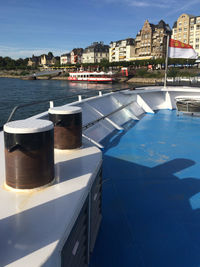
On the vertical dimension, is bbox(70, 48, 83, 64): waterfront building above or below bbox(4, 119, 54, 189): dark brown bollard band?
above

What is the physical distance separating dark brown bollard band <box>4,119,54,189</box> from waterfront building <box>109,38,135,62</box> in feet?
344

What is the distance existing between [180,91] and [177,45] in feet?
9.83

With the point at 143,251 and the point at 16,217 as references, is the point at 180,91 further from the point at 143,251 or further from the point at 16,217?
the point at 16,217

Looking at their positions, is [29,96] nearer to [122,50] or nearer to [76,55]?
[122,50]

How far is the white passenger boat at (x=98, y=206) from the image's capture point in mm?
1862

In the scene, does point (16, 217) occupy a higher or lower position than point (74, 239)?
higher

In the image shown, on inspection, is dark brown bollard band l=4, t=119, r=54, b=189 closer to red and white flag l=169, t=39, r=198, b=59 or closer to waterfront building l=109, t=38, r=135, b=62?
red and white flag l=169, t=39, r=198, b=59

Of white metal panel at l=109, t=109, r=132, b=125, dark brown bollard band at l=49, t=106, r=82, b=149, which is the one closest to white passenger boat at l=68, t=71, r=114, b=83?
white metal panel at l=109, t=109, r=132, b=125

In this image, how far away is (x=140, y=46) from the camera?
3834 inches

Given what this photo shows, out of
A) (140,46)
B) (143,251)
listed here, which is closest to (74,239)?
(143,251)

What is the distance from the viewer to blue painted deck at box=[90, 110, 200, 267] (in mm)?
3029

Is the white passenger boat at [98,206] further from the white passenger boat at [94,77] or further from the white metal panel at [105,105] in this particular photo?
the white passenger boat at [94,77]

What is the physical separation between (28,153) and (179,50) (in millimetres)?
14444

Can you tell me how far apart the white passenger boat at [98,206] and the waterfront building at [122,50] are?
3990 inches
